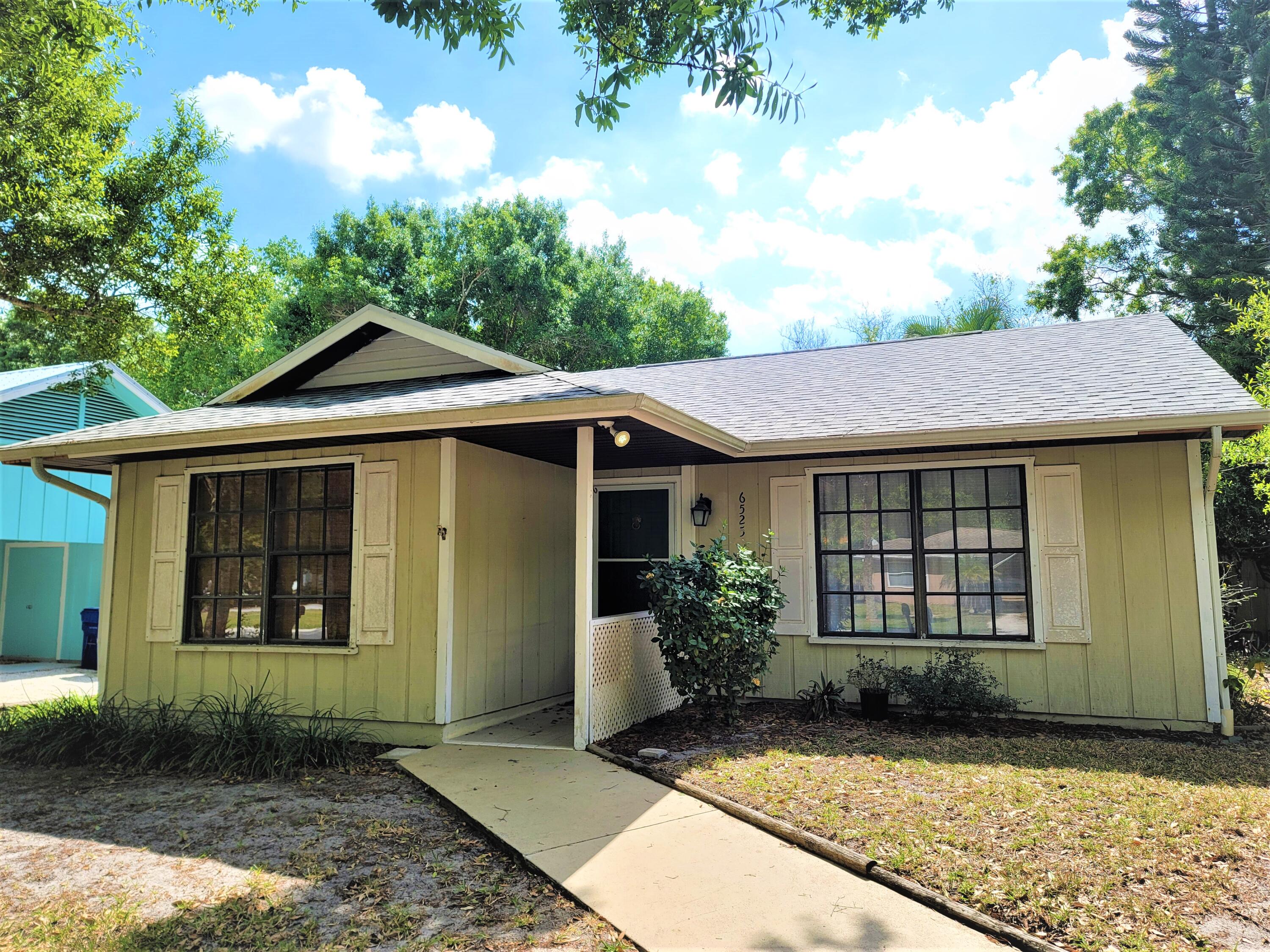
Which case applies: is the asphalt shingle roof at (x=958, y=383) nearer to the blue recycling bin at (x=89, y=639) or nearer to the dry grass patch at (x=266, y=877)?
the dry grass patch at (x=266, y=877)

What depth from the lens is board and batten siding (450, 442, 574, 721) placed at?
251 inches

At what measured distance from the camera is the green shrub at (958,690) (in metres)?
6.45

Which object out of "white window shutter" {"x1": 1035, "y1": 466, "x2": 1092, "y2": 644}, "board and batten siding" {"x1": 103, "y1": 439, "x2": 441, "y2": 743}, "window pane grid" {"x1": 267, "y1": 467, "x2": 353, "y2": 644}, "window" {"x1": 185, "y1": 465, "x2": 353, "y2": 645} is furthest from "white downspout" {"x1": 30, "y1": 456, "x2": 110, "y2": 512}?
"white window shutter" {"x1": 1035, "y1": 466, "x2": 1092, "y2": 644}

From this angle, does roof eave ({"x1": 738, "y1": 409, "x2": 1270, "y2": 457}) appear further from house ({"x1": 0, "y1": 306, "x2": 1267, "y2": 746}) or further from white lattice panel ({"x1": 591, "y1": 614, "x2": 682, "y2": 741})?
white lattice panel ({"x1": 591, "y1": 614, "x2": 682, "y2": 741})

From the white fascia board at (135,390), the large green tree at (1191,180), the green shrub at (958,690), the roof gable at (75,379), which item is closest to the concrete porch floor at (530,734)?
the green shrub at (958,690)

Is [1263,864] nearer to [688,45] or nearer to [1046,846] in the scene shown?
[1046,846]

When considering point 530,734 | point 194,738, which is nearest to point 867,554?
point 530,734

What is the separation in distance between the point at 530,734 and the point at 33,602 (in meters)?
12.1

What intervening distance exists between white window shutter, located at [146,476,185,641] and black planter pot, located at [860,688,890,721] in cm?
596

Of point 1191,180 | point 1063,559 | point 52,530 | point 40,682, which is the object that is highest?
point 1191,180

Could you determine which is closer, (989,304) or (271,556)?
(271,556)

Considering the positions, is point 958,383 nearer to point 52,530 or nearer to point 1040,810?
point 1040,810

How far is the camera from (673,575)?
19.9ft

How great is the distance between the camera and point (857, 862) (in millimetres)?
3500
